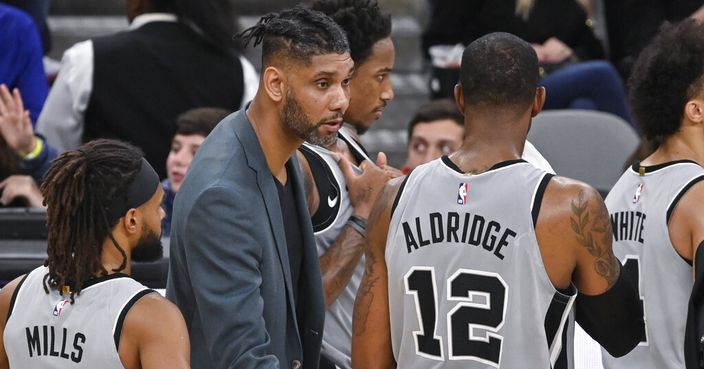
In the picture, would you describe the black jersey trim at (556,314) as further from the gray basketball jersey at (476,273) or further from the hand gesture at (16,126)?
the hand gesture at (16,126)

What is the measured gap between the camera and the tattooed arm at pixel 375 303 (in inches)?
153

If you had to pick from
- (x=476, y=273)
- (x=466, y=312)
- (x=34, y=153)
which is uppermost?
(x=476, y=273)

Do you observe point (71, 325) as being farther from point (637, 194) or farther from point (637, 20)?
point (637, 20)

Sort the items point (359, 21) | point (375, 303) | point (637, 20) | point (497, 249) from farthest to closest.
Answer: point (637, 20), point (359, 21), point (375, 303), point (497, 249)

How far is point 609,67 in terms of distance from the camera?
25.4 ft

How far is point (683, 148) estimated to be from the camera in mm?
4309

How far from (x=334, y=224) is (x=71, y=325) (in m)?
1.01

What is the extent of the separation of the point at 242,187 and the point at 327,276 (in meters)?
0.74

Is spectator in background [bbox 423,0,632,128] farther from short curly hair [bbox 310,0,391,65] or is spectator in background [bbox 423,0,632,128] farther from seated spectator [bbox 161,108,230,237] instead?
short curly hair [bbox 310,0,391,65]

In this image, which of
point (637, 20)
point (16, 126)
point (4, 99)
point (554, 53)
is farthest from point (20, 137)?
point (637, 20)

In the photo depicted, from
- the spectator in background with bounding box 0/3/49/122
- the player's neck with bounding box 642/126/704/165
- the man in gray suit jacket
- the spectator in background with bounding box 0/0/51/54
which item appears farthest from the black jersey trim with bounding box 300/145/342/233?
the spectator in background with bounding box 0/0/51/54

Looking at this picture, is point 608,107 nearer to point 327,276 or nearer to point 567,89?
point 567,89

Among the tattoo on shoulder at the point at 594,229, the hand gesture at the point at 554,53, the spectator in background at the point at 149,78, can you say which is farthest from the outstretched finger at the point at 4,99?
the tattoo on shoulder at the point at 594,229

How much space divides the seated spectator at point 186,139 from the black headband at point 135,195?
2.19 meters
